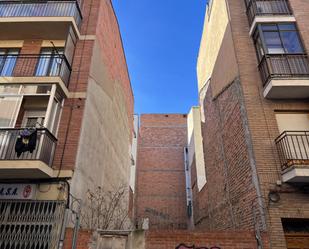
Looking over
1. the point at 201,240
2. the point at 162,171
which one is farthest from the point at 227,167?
the point at 162,171

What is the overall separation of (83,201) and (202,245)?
4.14m

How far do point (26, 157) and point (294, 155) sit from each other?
26.8ft

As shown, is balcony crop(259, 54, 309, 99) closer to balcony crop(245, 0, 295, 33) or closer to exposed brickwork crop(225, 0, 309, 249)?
exposed brickwork crop(225, 0, 309, 249)

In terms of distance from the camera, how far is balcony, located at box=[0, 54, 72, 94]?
28.2ft

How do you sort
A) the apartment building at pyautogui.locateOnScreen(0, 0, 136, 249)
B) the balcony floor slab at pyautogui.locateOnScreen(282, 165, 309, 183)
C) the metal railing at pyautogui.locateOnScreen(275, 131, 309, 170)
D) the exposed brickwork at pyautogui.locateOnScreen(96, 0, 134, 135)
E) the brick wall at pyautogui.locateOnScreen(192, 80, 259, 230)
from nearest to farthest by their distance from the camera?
the balcony floor slab at pyautogui.locateOnScreen(282, 165, 309, 183), the apartment building at pyautogui.locateOnScreen(0, 0, 136, 249), the metal railing at pyautogui.locateOnScreen(275, 131, 309, 170), the brick wall at pyautogui.locateOnScreen(192, 80, 259, 230), the exposed brickwork at pyautogui.locateOnScreen(96, 0, 134, 135)

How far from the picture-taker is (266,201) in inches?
277

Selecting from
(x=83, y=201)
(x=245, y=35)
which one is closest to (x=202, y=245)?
(x=83, y=201)

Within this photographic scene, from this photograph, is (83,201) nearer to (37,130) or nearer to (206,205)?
(37,130)

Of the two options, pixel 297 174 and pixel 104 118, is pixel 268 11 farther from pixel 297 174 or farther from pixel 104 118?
pixel 104 118

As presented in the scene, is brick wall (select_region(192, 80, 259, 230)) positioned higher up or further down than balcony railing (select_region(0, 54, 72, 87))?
further down

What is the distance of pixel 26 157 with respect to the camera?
24.0ft

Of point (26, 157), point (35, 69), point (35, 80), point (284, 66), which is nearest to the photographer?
point (26, 157)

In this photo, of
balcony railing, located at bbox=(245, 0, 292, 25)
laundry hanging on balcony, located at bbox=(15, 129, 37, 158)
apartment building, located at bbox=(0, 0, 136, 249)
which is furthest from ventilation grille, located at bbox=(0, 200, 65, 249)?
balcony railing, located at bbox=(245, 0, 292, 25)

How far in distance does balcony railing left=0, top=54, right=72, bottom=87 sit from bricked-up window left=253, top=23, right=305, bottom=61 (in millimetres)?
7409
